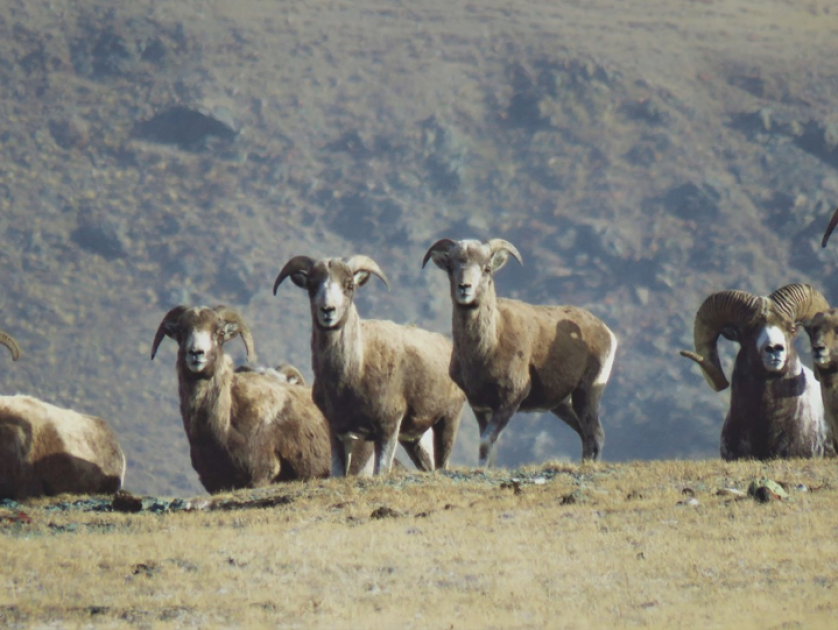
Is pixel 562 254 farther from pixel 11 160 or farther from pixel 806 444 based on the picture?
pixel 806 444

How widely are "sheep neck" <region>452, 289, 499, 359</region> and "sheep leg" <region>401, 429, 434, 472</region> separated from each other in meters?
1.72

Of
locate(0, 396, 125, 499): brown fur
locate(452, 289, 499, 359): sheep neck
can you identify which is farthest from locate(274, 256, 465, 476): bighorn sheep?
locate(0, 396, 125, 499): brown fur

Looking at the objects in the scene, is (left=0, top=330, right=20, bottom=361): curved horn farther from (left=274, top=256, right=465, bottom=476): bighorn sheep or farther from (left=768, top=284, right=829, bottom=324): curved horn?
(left=768, top=284, right=829, bottom=324): curved horn

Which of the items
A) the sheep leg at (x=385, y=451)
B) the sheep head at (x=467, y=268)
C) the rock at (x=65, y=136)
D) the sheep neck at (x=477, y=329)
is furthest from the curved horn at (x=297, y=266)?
the rock at (x=65, y=136)

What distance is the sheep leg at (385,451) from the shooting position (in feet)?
64.6

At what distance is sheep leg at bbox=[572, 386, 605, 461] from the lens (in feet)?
74.3

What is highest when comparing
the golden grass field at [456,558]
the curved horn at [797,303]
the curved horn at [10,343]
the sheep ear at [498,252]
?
the sheep ear at [498,252]

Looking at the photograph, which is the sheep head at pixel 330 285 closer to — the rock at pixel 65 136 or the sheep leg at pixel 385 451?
the sheep leg at pixel 385 451

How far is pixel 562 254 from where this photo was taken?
194250 mm

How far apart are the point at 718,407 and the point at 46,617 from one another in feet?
502

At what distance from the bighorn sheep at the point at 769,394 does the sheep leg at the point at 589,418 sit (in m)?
2.34

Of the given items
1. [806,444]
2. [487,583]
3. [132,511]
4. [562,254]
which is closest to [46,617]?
[487,583]

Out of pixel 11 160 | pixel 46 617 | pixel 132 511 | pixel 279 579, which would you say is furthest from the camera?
pixel 11 160

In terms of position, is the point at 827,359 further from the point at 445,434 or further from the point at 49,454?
the point at 49,454
